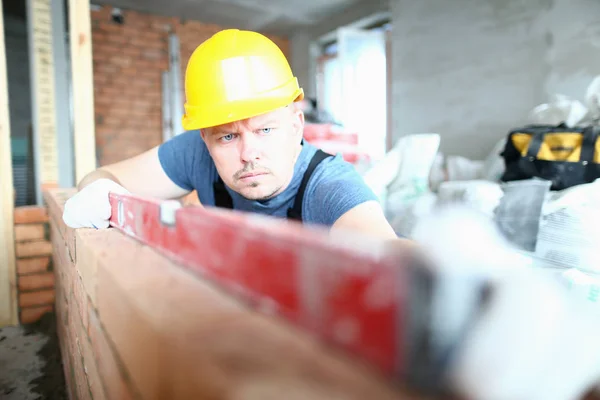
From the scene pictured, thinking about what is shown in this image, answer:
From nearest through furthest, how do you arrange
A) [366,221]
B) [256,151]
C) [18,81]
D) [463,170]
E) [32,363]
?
[366,221] < [256,151] < [32,363] < [463,170] < [18,81]

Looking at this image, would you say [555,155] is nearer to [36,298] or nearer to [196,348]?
[196,348]

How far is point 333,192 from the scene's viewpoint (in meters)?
1.26

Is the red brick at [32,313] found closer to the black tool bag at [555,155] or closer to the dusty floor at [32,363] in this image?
the dusty floor at [32,363]

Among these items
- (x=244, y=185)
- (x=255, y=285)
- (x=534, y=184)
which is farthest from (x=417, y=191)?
(x=255, y=285)

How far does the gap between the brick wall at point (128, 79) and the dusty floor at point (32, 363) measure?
4.28 metres

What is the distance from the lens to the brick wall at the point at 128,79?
633cm

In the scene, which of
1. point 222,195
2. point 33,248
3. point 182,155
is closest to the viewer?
point 222,195

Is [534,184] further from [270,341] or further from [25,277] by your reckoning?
[25,277]

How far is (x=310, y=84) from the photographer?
7516 millimetres

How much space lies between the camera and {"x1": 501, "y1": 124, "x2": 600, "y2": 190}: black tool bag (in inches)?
93.6

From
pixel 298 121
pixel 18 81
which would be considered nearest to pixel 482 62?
pixel 298 121

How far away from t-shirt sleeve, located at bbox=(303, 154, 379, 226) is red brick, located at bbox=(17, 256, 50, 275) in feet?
7.03

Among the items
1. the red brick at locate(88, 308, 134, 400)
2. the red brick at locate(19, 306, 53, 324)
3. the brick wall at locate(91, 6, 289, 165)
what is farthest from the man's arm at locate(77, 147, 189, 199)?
the brick wall at locate(91, 6, 289, 165)

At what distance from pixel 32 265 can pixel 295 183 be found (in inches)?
85.3
